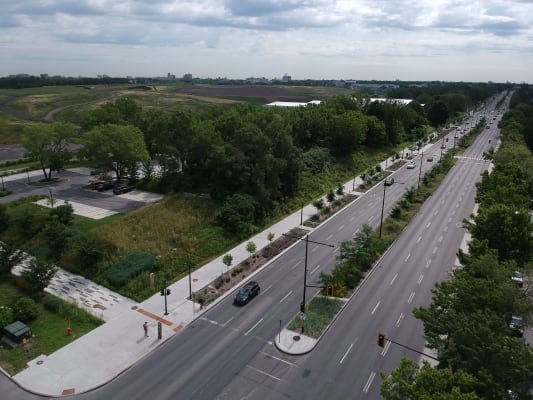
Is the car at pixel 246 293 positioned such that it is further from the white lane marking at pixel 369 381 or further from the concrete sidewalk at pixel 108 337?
the white lane marking at pixel 369 381

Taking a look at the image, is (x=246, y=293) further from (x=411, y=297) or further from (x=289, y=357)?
(x=411, y=297)

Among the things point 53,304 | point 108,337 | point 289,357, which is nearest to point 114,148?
point 53,304

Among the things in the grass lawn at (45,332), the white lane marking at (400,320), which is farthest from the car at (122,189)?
the white lane marking at (400,320)

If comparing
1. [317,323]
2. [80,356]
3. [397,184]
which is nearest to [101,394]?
[80,356]

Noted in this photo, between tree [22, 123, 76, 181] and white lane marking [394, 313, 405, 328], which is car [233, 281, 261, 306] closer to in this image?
white lane marking [394, 313, 405, 328]

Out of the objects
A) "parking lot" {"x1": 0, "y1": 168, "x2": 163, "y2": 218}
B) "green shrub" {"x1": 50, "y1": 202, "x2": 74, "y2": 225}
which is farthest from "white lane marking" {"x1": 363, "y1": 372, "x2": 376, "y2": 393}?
"green shrub" {"x1": 50, "y1": 202, "x2": 74, "y2": 225}

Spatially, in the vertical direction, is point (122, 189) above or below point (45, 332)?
above
